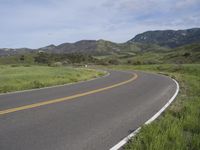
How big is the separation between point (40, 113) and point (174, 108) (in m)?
4.51

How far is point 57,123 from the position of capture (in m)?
8.20

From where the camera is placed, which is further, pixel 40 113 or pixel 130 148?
pixel 40 113

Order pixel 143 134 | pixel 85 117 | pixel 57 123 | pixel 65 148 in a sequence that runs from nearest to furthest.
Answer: pixel 65 148 < pixel 143 134 < pixel 57 123 < pixel 85 117

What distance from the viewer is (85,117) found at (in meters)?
9.13

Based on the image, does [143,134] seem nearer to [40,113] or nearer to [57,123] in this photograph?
[57,123]

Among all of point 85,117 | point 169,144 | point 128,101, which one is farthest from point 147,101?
point 169,144

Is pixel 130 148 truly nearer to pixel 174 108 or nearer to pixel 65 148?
pixel 65 148

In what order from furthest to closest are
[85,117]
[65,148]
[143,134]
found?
1. [85,117]
2. [143,134]
3. [65,148]

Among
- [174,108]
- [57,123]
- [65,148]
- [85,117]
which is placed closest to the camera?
[65,148]

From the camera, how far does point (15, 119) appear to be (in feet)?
27.6

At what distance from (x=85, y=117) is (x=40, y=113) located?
1.35 m

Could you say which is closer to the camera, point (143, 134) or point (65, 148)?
point (65, 148)

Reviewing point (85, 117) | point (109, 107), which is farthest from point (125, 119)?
point (109, 107)

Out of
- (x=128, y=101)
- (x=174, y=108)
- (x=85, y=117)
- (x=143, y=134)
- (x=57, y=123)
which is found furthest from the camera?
(x=128, y=101)
